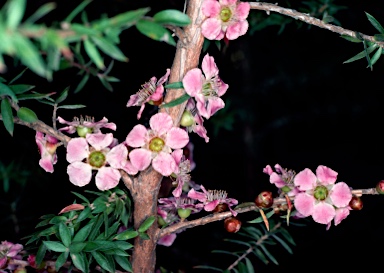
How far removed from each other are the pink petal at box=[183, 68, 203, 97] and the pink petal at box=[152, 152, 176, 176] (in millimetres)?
122

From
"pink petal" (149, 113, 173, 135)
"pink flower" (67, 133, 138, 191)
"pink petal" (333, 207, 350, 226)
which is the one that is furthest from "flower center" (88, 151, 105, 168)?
"pink petal" (333, 207, 350, 226)

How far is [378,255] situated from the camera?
2.03m

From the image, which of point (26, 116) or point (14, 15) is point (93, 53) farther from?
point (26, 116)

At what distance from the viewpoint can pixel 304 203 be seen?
101 cm

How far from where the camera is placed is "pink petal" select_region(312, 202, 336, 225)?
1003mm

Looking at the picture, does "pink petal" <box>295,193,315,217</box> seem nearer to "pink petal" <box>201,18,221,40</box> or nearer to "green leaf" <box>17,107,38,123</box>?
"pink petal" <box>201,18,221,40</box>

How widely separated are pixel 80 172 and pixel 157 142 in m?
0.15

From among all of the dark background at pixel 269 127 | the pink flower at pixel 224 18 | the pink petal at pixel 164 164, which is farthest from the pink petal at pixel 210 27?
the dark background at pixel 269 127

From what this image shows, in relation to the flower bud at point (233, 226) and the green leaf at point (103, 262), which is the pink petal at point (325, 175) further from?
the green leaf at point (103, 262)

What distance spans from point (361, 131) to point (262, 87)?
1.54 ft

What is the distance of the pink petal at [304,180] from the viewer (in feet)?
3.34

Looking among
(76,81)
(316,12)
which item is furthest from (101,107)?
(316,12)

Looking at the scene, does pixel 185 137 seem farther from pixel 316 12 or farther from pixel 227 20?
pixel 316 12

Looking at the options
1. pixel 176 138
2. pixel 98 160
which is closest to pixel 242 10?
pixel 176 138
